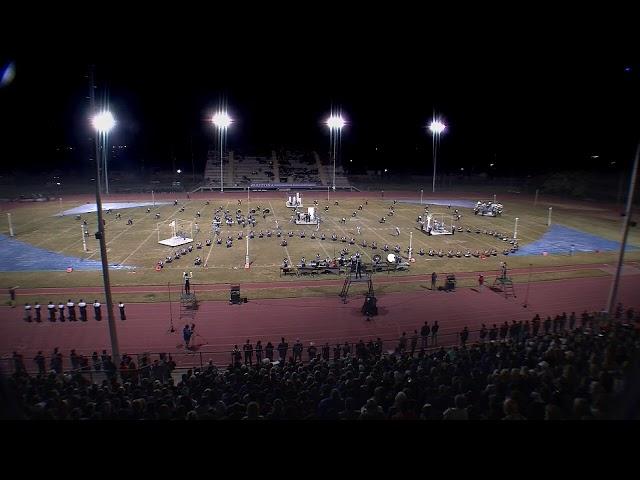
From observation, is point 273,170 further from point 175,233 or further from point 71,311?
point 71,311

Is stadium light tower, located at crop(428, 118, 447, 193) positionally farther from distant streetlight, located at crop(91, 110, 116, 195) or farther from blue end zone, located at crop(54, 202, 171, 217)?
distant streetlight, located at crop(91, 110, 116, 195)

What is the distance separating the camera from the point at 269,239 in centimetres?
4462

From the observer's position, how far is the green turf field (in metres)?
32.6

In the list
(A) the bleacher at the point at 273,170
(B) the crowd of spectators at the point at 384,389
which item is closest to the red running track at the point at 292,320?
(B) the crowd of spectators at the point at 384,389

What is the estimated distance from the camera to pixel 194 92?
93.5m

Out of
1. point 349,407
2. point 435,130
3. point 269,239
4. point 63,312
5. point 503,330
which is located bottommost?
point 63,312

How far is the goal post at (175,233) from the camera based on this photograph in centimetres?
4209

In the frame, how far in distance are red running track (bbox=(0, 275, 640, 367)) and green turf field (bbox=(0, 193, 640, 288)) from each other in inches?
226

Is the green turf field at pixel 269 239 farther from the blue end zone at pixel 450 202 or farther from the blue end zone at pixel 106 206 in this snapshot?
the blue end zone at pixel 450 202

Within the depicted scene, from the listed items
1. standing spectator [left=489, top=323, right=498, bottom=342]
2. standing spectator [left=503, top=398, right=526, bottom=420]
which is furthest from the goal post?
standing spectator [left=503, top=398, right=526, bottom=420]

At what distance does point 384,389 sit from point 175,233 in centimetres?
3693

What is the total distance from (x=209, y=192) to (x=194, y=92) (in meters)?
24.6

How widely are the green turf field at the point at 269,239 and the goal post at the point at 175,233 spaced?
0.89m

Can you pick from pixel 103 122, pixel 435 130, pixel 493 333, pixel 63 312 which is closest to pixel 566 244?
pixel 435 130
